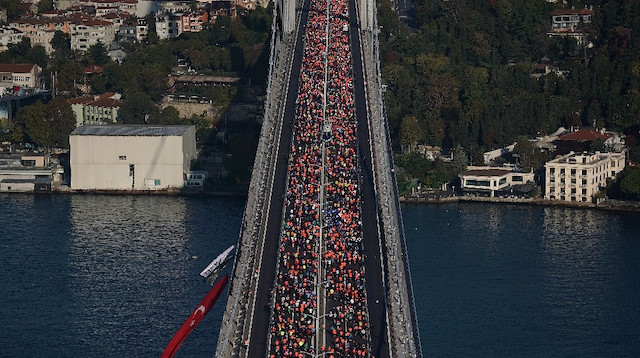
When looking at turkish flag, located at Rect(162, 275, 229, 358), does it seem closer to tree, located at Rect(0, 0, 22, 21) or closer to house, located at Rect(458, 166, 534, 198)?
house, located at Rect(458, 166, 534, 198)

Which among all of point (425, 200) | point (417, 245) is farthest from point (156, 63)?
point (417, 245)

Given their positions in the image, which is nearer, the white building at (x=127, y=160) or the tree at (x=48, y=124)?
the white building at (x=127, y=160)

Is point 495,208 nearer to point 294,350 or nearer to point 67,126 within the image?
point 67,126

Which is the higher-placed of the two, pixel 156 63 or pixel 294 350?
pixel 156 63

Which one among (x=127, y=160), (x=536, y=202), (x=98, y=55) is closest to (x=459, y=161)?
(x=536, y=202)

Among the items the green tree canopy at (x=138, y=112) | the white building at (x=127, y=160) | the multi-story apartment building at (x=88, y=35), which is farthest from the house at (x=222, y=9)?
the white building at (x=127, y=160)

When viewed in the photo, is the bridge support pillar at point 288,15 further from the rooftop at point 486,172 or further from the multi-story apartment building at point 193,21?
the multi-story apartment building at point 193,21
